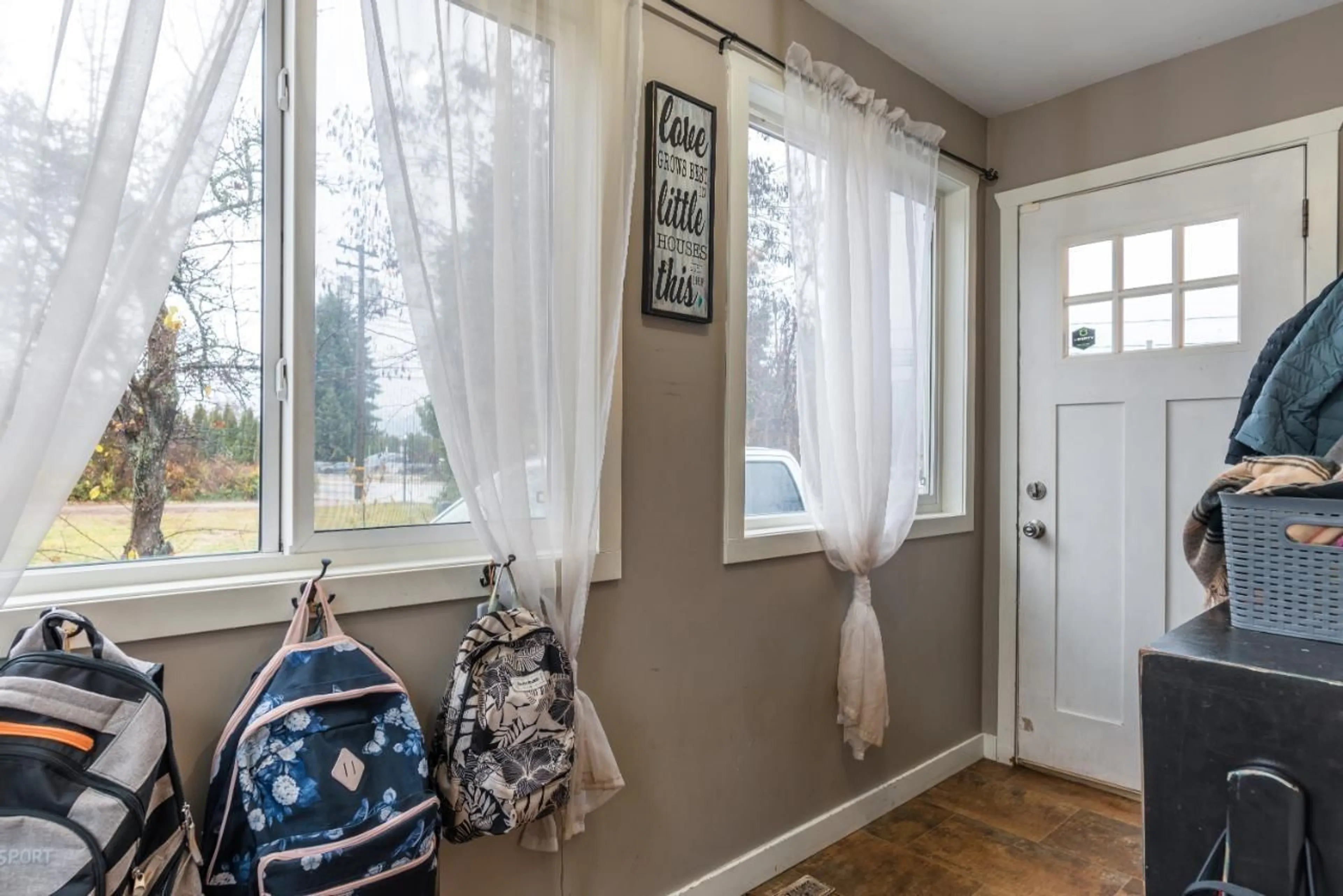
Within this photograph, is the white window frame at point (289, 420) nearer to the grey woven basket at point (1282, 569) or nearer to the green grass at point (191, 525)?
the green grass at point (191, 525)

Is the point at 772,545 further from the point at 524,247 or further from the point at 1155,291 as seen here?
the point at 1155,291

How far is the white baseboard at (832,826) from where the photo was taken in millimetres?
1937

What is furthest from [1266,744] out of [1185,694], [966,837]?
[966,837]

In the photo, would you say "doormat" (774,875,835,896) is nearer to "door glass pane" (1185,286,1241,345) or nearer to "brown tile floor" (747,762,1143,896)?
"brown tile floor" (747,762,1143,896)

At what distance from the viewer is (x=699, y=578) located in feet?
6.15

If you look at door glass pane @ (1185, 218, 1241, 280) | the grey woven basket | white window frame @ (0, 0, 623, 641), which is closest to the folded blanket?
the grey woven basket

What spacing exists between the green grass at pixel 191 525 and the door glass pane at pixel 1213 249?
247cm

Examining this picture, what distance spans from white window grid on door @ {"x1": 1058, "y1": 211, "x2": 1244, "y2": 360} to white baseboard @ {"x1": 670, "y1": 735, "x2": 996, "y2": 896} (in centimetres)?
153

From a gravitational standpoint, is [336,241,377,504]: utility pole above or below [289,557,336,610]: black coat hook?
above

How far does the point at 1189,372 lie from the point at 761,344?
144 cm

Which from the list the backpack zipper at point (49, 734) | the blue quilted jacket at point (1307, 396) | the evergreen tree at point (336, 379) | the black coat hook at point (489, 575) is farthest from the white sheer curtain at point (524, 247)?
the blue quilted jacket at point (1307, 396)

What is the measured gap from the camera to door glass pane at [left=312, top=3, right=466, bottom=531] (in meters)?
1.33

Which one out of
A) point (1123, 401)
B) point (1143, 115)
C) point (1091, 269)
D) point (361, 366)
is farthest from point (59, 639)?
point (1143, 115)

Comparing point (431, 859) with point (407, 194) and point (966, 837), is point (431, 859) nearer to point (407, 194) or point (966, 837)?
point (407, 194)
